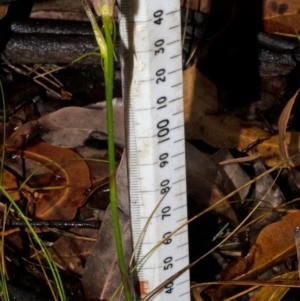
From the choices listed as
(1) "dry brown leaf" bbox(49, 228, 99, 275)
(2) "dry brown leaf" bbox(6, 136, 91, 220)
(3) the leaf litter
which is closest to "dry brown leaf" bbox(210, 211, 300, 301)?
(3) the leaf litter

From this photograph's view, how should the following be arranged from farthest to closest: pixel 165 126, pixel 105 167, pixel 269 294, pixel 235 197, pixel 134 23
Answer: pixel 105 167
pixel 235 197
pixel 269 294
pixel 165 126
pixel 134 23

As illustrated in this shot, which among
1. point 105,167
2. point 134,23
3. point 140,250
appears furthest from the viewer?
point 105,167

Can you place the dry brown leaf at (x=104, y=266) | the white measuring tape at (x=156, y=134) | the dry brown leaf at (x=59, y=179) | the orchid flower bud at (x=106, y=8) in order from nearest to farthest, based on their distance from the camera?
the orchid flower bud at (x=106, y=8)
the white measuring tape at (x=156, y=134)
the dry brown leaf at (x=104, y=266)
the dry brown leaf at (x=59, y=179)

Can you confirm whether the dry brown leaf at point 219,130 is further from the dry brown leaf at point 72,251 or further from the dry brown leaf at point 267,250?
the dry brown leaf at point 72,251

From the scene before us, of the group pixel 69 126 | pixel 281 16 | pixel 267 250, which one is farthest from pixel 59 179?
pixel 281 16

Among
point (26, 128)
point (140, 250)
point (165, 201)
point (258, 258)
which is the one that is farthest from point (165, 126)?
point (26, 128)

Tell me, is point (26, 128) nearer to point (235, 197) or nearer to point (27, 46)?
point (27, 46)

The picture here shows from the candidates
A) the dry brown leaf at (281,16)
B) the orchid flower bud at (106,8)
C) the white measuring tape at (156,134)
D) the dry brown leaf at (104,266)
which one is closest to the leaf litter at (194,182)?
the dry brown leaf at (104,266)
